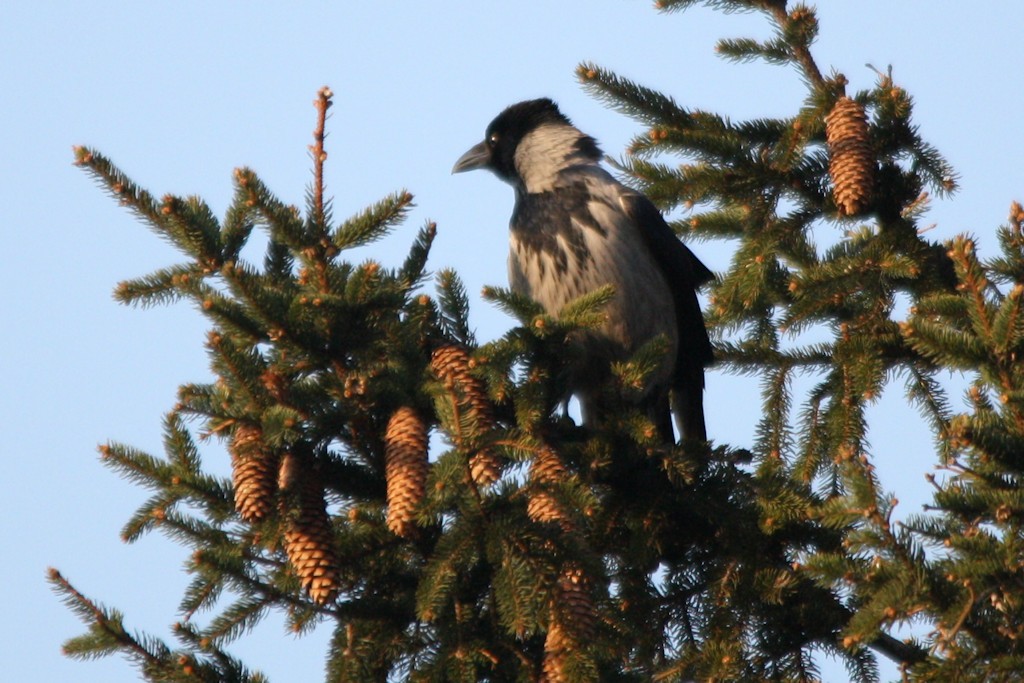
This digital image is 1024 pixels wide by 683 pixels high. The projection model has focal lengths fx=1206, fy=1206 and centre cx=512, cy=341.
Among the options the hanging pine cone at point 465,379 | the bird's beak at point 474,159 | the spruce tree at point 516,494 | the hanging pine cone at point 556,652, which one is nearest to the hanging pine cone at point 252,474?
the spruce tree at point 516,494

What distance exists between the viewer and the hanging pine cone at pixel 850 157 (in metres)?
3.75

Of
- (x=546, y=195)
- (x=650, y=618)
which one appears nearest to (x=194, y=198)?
(x=650, y=618)

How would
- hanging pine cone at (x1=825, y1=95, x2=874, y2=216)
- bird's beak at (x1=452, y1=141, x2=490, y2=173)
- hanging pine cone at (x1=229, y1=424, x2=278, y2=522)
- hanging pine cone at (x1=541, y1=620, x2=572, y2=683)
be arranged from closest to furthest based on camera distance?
hanging pine cone at (x1=541, y1=620, x2=572, y2=683) < hanging pine cone at (x1=229, y1=424, x2=278, y2=522) < hanging pine cone at (x1=825, y1=95, x2=874, y2=216) < bird's beak at (x1=452, y1=141, x2=490, y2=173)

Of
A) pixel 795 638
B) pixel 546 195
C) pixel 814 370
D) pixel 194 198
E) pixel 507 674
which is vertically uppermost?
pixel 546 195

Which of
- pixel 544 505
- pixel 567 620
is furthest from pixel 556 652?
pixel 544 505

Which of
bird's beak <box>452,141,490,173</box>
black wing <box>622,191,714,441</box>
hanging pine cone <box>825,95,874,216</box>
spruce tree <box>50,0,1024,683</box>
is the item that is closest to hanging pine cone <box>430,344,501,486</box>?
spruce tree <box>50,0,1024,683</box>

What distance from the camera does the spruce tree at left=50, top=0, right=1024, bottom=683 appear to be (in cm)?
262

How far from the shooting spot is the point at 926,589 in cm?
246

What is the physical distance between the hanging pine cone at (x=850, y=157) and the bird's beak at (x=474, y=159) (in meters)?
2.76

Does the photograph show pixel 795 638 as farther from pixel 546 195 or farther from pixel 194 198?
pixel 546 195

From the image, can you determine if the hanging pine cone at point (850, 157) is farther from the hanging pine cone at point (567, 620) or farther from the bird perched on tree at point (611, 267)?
the hanging pine cone at point (567, 620)

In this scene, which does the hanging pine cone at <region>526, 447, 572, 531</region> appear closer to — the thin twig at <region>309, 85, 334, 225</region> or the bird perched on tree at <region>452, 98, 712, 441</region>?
the thin twig at <region>309, 85, 334, 225</region>

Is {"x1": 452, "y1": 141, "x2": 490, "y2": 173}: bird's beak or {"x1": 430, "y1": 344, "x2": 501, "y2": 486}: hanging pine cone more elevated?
{"x1": 452, "y1": 141, "x2": 490, "y2": 173}: bird's beak

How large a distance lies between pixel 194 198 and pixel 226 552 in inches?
35.0
